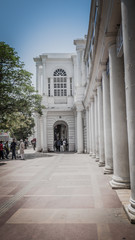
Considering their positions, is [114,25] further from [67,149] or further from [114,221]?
[67,149]

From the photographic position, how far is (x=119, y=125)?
19.5 ft

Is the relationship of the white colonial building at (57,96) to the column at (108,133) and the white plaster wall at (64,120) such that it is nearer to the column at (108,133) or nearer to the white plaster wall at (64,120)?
the white plaster wall at (64,120)

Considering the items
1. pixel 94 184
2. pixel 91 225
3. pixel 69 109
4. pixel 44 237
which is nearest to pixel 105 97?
pixel 94 184

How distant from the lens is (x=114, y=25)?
568 centimetres

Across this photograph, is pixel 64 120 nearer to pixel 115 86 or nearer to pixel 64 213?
pixel 115 86

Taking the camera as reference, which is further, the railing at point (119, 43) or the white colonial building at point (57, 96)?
the white colonial building at point (57, 96)

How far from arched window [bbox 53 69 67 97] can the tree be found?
22.5 ft

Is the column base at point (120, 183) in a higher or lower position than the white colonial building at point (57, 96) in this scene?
lower

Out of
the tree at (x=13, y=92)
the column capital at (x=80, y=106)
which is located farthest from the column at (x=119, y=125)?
the column capital at (x=80, y=106)

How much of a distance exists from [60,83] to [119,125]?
21.7 m

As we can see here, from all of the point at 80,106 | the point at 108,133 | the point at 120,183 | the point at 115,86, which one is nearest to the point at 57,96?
the point at 80,106

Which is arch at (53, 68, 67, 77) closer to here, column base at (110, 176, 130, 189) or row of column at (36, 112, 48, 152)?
row of column at (36, 112, 48, 152)

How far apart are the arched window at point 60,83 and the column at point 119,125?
68.2 ft

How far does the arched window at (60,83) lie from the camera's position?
26766mm
